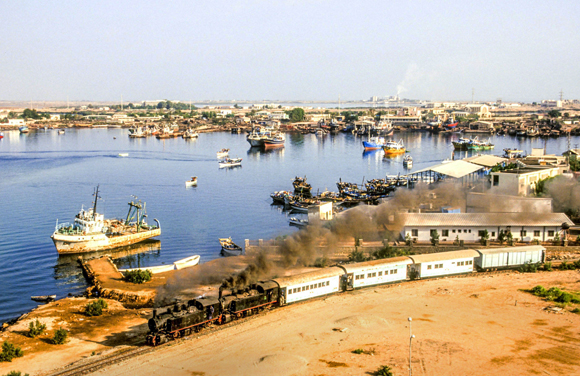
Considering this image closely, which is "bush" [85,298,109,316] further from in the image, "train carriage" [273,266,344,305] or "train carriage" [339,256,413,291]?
"train carriage" [339,256,413,291]

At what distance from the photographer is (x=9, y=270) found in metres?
26.4

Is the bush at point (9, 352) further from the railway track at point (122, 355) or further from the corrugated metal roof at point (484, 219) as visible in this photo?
the corrugated metal roof at point (484, 219)

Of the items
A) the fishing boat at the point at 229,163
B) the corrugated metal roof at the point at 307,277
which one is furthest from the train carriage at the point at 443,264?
the fishing boat at the point at 229,163

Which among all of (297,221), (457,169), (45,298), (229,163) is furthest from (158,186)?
(45,298)

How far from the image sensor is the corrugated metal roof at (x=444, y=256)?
74.0ft

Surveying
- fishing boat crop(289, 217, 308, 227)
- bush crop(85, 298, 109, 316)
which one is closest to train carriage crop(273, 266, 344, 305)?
bush crop(85, 298, 109, 316)

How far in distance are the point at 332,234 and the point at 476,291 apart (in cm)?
735

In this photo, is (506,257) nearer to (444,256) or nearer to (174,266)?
(444,256)

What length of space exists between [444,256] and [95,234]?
65.0 ft

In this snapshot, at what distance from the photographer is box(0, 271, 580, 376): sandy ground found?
14938 millimetres

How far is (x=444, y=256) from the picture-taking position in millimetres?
23000

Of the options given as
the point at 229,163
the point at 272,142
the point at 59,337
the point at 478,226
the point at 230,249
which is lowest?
the point at 230,249

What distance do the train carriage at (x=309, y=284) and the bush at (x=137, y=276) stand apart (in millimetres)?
7223

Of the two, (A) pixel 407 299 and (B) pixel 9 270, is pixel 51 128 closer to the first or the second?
(B) pixel 9 270
